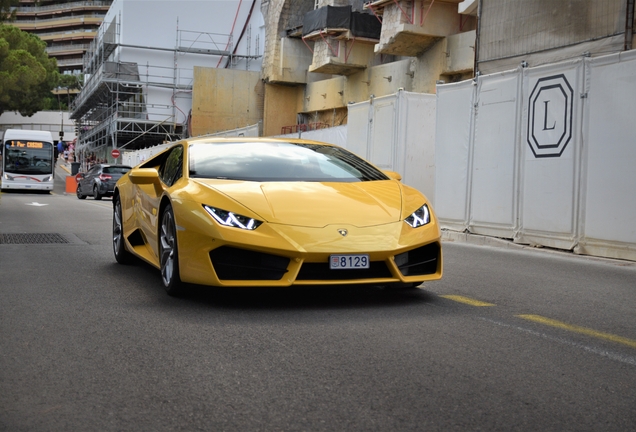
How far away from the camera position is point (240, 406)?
11.9ft

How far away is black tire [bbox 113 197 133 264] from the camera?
896 centimetres

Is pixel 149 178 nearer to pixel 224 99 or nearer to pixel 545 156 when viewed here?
pixel 545 156

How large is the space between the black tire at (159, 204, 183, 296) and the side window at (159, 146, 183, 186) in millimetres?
371

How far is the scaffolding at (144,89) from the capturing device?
64.2 metres

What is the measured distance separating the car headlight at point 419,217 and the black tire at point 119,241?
3.54 meters

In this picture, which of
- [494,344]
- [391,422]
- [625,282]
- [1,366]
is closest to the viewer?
[391,422]

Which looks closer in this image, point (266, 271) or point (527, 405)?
point (527, 405)

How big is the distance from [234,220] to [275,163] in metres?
1.29

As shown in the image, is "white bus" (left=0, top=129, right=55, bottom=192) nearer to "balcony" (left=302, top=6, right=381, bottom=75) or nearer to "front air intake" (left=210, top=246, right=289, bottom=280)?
"balcony" (left=302, top=6, right=381, bottom=75)

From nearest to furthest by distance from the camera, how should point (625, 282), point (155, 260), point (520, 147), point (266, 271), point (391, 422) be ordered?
1. point (391, 422)
2. point (266, 271)
3. point (155, 260)
4. point (625, 282)
5. point (520, 147)

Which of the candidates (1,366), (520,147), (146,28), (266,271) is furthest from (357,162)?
(146,28)

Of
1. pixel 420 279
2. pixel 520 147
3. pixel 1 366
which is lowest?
pixel 1 366

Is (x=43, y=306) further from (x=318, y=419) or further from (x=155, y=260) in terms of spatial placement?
(x=318, y=419)

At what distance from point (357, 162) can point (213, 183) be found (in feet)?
5.27
